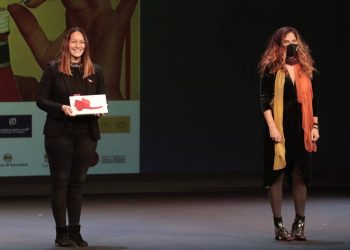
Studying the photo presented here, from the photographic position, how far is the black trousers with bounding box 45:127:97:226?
29.9ft

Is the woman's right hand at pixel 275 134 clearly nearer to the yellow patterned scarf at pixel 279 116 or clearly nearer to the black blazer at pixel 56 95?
the yellow patterned scarf at pixel 279 116

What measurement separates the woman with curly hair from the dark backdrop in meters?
4.42

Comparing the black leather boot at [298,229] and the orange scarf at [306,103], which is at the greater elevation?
the orange scarf at [306,103]

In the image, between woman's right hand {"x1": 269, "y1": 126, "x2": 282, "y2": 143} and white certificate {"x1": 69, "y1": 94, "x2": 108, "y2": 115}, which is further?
woman's right hand {"x1": 269, "y1": 126, "x2": 282, "y2": 143}

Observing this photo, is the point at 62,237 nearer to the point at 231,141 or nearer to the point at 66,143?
the point at 66,143

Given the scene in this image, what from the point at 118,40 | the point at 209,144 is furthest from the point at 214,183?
the point at 118,40

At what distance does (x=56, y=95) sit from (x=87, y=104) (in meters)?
0.34

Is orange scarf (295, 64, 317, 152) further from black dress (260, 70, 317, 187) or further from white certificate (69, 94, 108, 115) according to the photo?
white certificate (69, 94, 108, 115)

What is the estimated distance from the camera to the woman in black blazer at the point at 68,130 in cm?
912

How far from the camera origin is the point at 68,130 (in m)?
9.13

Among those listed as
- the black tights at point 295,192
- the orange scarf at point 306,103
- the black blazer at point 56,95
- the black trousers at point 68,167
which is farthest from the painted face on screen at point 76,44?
the black tights at point 295,192

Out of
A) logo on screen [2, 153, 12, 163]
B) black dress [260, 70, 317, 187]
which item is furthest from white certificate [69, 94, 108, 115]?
logo on screen [2, 153, 12, 163]

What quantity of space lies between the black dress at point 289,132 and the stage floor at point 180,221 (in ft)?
2.17

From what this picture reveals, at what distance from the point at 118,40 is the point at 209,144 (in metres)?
1.88
